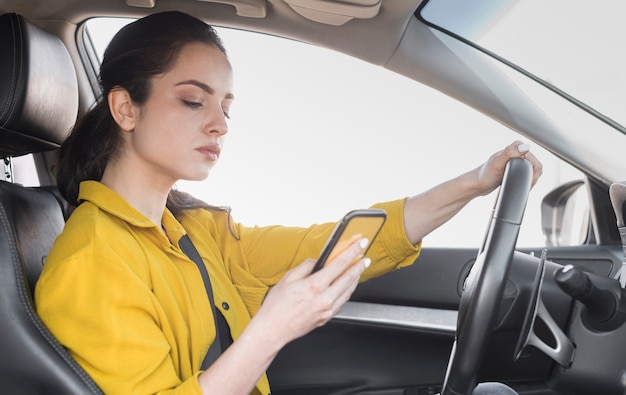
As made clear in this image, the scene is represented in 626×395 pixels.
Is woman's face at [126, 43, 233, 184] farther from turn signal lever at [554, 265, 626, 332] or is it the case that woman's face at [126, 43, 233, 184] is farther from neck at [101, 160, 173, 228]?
A: turn signal lever at [554, 265, 626, 332]

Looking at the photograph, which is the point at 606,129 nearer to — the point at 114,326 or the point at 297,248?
the point at 297,248

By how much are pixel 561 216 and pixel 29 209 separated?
1629 millimetres

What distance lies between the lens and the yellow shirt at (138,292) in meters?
0.93

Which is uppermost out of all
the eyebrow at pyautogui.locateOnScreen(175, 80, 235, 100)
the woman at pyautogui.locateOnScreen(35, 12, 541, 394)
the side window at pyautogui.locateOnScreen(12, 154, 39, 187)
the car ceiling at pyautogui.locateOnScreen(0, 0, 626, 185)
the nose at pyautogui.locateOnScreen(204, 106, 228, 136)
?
the car ceiling at pyautogui.locateOnScreen(0, 0, 626, 185)

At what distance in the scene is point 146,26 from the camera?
1.31 meters

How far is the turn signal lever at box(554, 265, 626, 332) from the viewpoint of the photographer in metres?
1.09

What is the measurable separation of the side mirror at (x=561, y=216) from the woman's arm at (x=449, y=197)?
75cm

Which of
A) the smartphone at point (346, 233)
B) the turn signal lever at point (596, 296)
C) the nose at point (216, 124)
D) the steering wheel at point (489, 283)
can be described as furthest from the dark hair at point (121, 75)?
the turn signal lever at point (596, 296)

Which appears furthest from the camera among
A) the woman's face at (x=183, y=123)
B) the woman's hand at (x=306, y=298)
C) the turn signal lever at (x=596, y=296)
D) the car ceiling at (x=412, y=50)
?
the car ceiling at (x=412, y=50)

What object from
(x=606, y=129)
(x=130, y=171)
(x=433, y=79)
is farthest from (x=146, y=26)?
(x=606, y=129)

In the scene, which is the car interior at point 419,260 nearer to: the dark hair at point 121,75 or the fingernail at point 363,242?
the dark hair at point 121,75

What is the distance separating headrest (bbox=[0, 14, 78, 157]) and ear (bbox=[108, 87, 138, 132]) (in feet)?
0.48

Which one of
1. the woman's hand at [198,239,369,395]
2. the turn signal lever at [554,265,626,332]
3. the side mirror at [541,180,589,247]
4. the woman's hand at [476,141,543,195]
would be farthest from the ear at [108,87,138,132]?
the side mirror at [541,180,589,247]

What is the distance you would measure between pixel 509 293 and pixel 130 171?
2.49 feet
